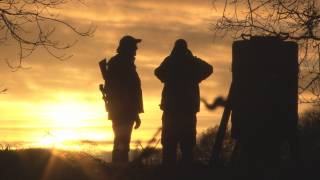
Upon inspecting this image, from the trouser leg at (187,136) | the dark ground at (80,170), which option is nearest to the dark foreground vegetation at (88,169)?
the dark ground at (80,170)

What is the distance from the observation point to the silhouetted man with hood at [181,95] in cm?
1075

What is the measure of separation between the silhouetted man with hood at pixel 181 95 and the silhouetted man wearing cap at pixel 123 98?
4.05 ft

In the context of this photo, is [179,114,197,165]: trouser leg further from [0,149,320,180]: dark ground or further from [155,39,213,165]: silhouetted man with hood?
[0,149,320,180]: dark ground

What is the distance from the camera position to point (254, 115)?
10703 millimetres

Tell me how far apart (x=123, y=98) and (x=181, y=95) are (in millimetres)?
1683

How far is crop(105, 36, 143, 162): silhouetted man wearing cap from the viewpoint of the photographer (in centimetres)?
1203

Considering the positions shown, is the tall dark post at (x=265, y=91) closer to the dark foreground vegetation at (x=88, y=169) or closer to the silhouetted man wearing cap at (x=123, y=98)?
the dark foreground vegetation at (x=88, y=169)

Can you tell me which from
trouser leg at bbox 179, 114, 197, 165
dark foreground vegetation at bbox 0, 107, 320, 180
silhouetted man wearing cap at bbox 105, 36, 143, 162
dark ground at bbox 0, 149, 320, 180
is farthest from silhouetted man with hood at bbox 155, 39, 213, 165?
silhouetted man wearing cap at bbox 105, 36, 143, 162

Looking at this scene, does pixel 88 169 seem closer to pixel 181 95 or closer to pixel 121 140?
pixel 181 95

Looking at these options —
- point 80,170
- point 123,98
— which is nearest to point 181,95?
→ point 123,98

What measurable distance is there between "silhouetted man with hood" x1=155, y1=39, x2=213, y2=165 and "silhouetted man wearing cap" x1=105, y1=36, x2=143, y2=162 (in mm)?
1235

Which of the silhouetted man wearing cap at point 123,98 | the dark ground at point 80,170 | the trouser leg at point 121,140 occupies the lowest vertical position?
the dark ground at point 80,170

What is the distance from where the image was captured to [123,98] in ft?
39.8

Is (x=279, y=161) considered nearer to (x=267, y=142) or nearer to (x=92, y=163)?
(x=267, y=142)
